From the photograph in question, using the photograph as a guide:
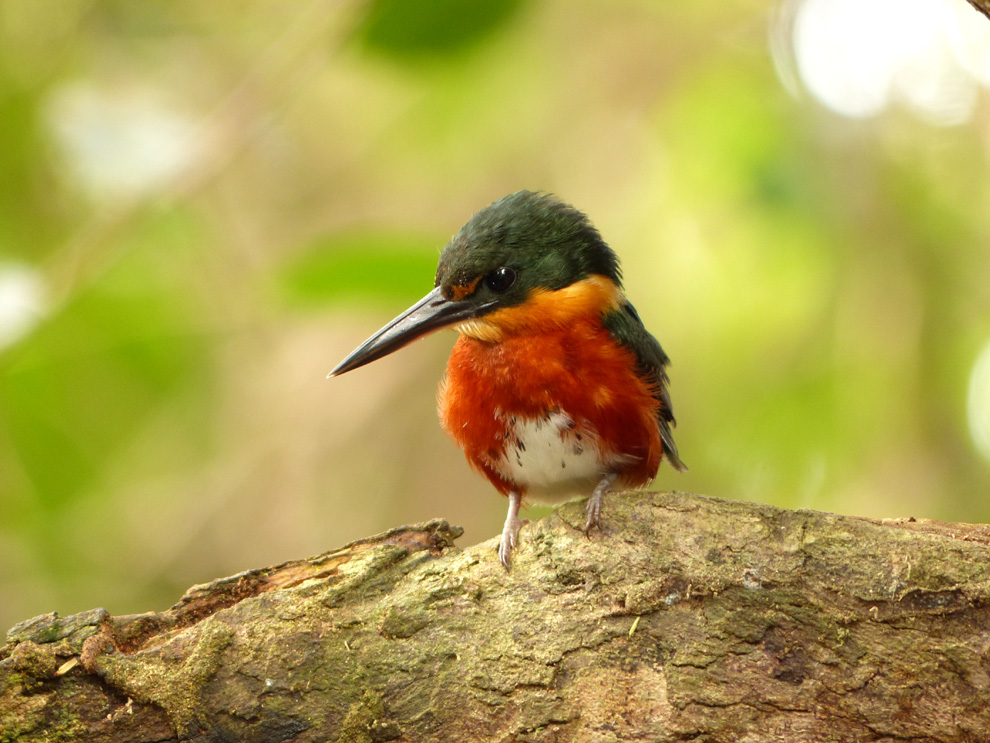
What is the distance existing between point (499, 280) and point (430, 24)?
134 centimetres

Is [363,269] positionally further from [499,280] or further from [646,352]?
[646,352]

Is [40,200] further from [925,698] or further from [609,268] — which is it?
[925,698]

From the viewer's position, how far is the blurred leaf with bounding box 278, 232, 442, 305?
3502 mm

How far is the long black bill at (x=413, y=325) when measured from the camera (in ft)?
10.3

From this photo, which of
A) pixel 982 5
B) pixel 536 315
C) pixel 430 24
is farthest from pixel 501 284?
pixel 982 5

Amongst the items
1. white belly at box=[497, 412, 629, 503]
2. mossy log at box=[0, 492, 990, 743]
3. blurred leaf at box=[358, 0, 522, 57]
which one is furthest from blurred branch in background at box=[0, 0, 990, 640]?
mossy log at box=[0, 492, 990, 743]

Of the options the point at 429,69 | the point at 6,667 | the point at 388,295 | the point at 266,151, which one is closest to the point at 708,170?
the point at 429,69

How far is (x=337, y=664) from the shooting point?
2312 mm

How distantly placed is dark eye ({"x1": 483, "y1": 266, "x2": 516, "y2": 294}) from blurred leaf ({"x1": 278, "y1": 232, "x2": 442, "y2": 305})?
0.32m

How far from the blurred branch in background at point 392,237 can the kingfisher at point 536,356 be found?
1.74 ft

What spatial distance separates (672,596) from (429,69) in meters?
2.78

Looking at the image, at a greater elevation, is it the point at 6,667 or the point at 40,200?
the point at 40,200

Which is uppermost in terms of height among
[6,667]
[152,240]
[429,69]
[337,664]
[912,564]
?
[429,69]

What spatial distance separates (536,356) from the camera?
3.17m
